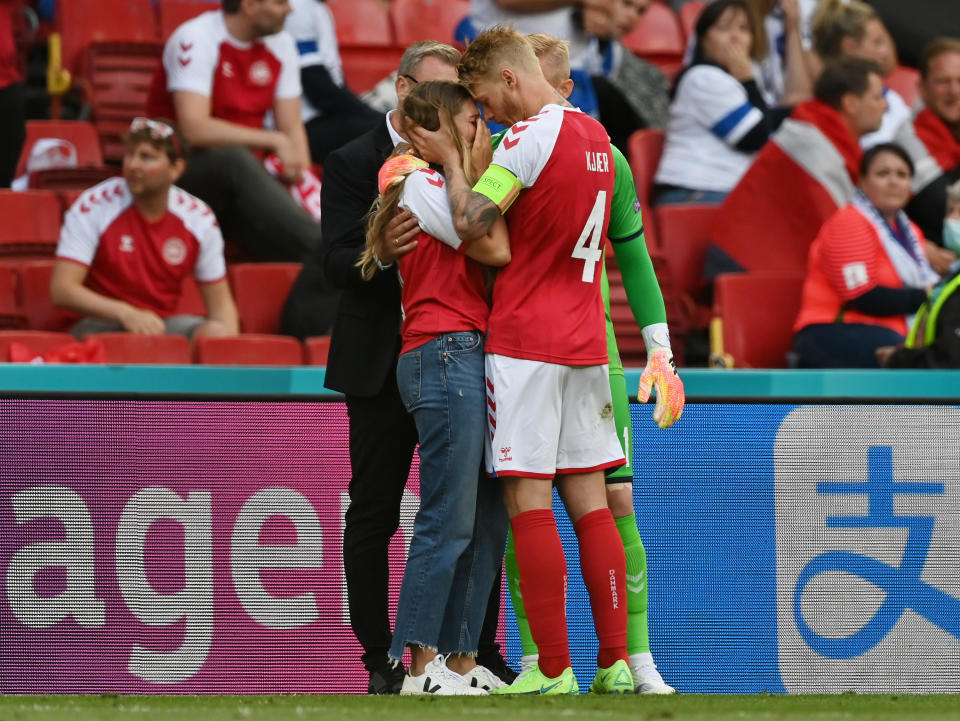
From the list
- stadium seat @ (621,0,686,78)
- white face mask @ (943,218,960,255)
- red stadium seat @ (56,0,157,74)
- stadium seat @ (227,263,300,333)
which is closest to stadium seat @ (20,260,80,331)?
stadium seat @ (227,263,300,333)

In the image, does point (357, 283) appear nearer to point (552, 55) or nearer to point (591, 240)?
point (591, 240)

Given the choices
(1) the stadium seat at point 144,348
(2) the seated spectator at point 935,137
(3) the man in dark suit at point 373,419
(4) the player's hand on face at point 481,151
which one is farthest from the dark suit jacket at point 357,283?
(2) the seated spectator at point 935,137

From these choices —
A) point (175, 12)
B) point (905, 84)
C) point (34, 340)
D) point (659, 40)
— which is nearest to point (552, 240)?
point (34, 340)

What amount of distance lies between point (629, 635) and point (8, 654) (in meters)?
1.76

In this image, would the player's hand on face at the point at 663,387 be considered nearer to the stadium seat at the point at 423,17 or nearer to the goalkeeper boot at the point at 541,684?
the goalkeeper boot at the point at 541,684

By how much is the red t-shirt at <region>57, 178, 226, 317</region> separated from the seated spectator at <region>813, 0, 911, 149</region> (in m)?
3.63

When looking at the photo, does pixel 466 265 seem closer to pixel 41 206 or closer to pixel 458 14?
pixel 41 206

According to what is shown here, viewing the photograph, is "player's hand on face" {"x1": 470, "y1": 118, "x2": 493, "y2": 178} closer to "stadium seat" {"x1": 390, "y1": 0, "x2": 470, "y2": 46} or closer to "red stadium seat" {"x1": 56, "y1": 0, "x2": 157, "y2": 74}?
"red stadium seat" {"x1": 56, "y1": 0, "x2": 157, "y2": 74}

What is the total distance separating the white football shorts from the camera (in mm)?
3604

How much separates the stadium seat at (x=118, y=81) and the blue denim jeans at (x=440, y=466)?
4.35 metres

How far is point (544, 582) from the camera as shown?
360 cm

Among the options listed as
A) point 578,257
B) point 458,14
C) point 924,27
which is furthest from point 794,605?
point 924,27

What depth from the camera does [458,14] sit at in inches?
347

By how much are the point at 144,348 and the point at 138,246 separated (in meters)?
0.75
